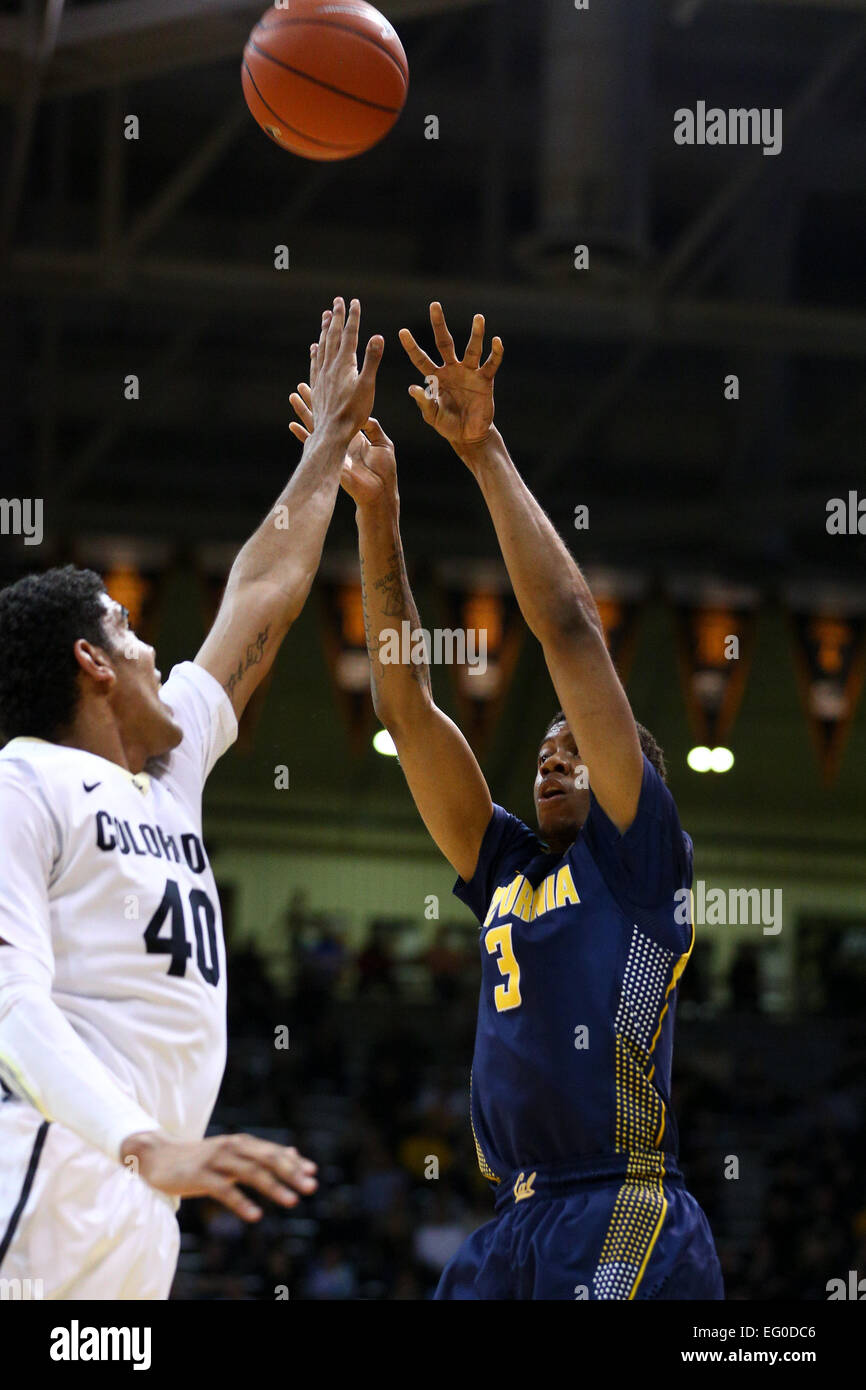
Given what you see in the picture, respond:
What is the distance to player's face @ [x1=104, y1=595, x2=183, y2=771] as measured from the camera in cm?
373

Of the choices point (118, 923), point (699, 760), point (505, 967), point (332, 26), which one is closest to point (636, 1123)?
point (505, 967)

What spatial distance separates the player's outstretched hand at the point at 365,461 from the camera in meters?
4.95

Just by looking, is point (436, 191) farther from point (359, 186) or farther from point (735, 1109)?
point (735, 1109)

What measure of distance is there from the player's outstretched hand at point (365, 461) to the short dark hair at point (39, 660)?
4.40 feet

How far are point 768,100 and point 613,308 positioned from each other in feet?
11.6

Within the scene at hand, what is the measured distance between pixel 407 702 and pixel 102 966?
167cm

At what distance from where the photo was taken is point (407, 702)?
486cm

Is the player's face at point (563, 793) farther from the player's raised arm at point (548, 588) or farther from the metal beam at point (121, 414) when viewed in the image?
the metal beam at point (121, 414)

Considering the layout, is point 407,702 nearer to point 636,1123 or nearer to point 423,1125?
point 636,1123

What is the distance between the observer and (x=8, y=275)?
12.8 meters
